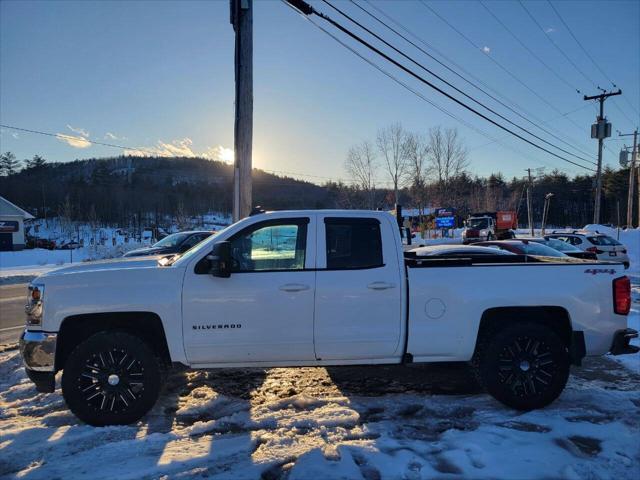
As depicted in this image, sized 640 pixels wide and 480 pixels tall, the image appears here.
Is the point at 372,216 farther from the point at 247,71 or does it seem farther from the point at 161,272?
the point at 247,71

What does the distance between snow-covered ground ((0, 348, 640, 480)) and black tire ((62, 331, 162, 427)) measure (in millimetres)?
160

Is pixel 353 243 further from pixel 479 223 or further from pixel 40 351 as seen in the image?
pixel 479 223

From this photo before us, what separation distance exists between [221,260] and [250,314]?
579 mm

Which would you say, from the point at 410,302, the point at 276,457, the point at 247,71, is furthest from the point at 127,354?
the point at 247,71

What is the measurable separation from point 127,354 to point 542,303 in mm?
3989

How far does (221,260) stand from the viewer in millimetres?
4051

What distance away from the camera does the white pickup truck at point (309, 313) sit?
4090 mm

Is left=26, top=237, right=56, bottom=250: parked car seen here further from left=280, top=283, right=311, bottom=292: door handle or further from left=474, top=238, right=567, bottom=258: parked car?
left=280, top=283, right=311, bottom=292: door handle

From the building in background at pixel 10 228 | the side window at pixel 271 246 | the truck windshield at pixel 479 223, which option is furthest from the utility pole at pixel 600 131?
the building in background at pixel 10 228

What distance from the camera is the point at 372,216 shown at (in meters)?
4.58

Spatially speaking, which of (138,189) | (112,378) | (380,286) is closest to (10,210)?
(112,378)

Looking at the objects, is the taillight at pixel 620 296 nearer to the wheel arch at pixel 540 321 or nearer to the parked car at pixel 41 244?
the wheel arch at pixel 540 321

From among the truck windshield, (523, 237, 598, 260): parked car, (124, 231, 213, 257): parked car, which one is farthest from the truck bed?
the truck windshield

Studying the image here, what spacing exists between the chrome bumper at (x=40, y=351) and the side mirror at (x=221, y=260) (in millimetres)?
1569
